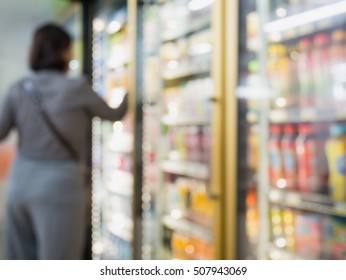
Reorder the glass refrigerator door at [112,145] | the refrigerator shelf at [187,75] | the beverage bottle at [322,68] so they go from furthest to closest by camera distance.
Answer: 1. the glass refrigerator door at [112,145]
2. the refrigerator shelf at [187,75]
3. the beverage bottle at [322,68]

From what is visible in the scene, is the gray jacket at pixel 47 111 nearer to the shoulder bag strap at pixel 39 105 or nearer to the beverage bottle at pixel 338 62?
the shoulder bag strap at pixel 39 105

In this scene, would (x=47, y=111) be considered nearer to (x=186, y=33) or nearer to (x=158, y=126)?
(x=158, y=126)

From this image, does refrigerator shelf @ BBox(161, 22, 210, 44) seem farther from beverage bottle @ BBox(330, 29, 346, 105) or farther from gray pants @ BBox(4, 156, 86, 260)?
gray pants @ BBox(4, 156, 86, 260)

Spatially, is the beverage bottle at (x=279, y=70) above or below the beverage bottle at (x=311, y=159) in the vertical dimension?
above

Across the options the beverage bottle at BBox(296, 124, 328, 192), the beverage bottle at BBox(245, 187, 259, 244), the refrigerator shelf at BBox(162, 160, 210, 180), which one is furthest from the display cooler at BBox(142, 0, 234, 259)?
the beverage bottle at BBox(296, 124, 328, 192)

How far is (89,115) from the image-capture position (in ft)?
8.00

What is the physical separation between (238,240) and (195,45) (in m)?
1.00

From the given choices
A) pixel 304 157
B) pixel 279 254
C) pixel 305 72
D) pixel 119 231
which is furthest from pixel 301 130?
pixel 119 231

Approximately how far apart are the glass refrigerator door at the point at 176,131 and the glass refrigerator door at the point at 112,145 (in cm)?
14

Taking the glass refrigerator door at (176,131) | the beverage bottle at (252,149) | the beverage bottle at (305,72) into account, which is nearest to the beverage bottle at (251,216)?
the beverage bottle at (252,149)

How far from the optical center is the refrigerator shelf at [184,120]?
2584 mm

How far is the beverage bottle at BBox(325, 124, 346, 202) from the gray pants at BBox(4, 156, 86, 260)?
104cm

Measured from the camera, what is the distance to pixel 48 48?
228 cm

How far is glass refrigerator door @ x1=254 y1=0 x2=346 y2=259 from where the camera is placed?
2059mm
